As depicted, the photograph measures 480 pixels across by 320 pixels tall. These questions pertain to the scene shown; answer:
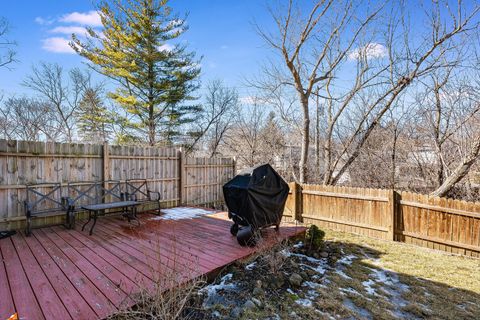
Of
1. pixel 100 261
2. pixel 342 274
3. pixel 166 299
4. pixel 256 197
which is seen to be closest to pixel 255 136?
pixel 256 197

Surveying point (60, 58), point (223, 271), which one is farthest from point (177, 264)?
point (60, 58)

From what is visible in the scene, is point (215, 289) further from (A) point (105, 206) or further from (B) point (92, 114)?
(B) point (92, 114)

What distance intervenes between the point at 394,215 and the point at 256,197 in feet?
11.7

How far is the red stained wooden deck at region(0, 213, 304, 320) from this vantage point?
96.2 inches

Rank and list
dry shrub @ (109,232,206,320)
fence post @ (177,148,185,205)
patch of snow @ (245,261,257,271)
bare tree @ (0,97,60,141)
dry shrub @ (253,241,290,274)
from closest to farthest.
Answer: dry shrub @ (109,232,206,320), dry shrub @ (253,241,290,274), patch of snow @ (245,261,257,271), fence post @ (177,148,185,205), bare tree @ (0,97,60,141)

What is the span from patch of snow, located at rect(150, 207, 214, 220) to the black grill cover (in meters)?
2.12

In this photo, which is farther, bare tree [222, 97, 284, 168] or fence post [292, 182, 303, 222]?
bare tree [222, 97, 284, 168]

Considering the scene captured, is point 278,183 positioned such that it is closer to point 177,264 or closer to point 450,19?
point 177,264

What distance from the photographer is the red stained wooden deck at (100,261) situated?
2.44 meters

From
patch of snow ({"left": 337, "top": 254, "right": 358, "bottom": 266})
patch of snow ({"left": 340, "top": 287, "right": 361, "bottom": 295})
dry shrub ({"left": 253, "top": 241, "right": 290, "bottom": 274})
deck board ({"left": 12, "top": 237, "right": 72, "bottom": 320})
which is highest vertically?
deck board ({"left": 12, "top": 237, "right": 72, "bottom": 320})

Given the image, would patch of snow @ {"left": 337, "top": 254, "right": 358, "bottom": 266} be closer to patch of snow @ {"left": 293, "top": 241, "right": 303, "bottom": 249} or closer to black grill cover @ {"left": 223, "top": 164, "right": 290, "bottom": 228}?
patch of snow @ {"left": 293, "top": 241, "right": 303, "bottom": 249}

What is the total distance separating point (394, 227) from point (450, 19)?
5.93 metres

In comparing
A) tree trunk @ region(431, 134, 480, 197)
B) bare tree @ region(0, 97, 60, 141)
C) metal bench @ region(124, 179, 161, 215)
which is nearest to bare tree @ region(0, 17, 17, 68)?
metal bench @ region(124, 179, 161, 215)

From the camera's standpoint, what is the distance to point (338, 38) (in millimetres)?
8344
